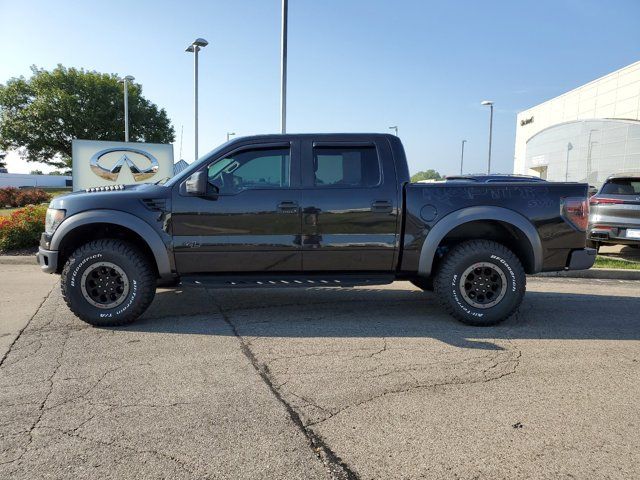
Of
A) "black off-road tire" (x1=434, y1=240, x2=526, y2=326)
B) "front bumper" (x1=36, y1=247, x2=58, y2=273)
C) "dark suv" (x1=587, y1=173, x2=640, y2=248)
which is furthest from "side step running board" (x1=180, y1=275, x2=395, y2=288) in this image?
"dark suv" (x1=587, y1=173, x2=640, y2=248)

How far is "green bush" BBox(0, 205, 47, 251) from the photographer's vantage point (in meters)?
8.97

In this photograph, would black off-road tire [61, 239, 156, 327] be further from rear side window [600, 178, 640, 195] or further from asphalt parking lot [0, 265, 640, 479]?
rear side window [600, 178, 640, 195]

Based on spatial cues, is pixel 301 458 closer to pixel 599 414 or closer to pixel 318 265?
pixel 599 414

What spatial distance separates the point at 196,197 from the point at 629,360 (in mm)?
4224

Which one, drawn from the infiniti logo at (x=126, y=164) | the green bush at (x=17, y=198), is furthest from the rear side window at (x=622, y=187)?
the green bush at (x=17, y=198)

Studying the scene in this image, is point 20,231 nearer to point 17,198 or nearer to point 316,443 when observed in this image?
point 316,443

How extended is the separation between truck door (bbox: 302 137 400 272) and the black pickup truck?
A: 0.04 feet

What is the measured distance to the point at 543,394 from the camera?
3.23m

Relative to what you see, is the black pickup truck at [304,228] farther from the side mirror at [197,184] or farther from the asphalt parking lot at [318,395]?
Result: the asphalt parking lot at [318,395]

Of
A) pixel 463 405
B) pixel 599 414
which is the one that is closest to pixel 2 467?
pixel 463 405

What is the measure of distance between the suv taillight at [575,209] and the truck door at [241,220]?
9.05 ft

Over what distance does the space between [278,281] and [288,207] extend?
765 millimetres

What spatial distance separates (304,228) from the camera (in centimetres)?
473

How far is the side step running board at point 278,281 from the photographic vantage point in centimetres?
469
